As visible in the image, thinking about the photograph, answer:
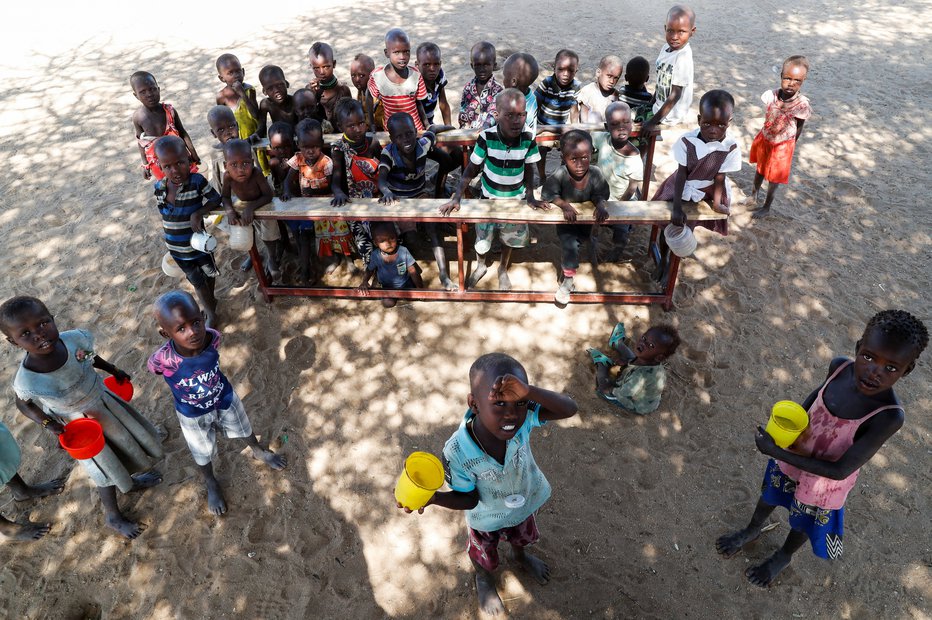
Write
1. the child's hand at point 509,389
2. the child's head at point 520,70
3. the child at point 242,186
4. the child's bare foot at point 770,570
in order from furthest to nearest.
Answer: the child's head at point 520,70 → the child at point 242,186 → the child's bare foot at point 770,570 → the child's hand at point 509,389

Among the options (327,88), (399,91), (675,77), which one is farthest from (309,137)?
(675,77)

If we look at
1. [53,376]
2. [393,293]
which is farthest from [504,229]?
[53,376]

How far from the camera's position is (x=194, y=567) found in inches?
123

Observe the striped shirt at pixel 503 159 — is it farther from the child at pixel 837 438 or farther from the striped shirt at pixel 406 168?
the child at pixel 837 438

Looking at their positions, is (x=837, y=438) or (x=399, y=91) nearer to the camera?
(x=837, y=438)

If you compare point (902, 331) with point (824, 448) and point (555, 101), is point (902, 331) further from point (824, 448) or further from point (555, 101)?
point (555, 101)

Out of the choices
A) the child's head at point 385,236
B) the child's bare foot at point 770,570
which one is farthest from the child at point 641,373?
the child's head at point 385,236

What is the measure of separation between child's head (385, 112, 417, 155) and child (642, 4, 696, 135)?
2148mm

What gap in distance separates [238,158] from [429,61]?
225 centimetres

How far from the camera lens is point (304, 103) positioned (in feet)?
16.6

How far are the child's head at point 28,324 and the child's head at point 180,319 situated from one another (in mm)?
526

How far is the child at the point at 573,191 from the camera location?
397cm

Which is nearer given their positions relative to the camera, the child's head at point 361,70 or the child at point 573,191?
the child at point 573,191

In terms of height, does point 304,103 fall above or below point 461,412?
above
